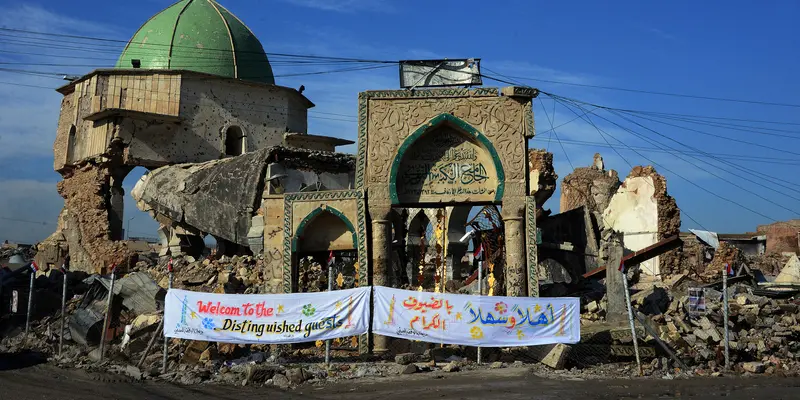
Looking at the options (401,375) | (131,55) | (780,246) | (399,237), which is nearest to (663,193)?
(399,237)

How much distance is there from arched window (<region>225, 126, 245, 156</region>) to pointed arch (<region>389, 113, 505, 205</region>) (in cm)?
1986

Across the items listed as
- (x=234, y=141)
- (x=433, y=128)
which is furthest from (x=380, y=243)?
(x=234, y=141)

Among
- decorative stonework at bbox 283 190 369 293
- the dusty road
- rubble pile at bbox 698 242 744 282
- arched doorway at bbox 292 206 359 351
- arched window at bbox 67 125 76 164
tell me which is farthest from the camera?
arched window at bbox 67 125 76 164

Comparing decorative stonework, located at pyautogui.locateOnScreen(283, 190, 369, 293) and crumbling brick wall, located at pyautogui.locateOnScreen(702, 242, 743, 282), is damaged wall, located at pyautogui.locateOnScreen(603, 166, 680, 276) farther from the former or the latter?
decorative stonework, located at pyautogui.locateOnScreen(283, 190, 369, 293)

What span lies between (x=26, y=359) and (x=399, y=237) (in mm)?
10891

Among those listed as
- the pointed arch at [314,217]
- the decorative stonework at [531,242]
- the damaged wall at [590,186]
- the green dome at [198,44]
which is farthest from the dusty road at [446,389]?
the damaged wall at [590,186]

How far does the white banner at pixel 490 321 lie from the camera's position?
14.4 m

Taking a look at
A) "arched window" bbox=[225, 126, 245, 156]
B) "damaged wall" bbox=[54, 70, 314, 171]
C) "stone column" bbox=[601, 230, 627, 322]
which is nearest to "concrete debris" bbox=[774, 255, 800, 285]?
"stone column" bbox=[601, 230, 627, 322]

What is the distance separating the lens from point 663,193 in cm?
3158

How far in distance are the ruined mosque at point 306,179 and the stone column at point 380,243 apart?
1.1 inches

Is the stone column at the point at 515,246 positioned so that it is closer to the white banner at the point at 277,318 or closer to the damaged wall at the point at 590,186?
the white banner at the point at 277,318

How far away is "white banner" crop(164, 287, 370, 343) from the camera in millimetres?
14562

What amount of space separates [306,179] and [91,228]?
10.8 metres

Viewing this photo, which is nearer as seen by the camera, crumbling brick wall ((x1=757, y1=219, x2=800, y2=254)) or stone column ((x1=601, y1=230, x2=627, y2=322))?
stone column ((x1=601, y1=230, x2=627, y2=322))
